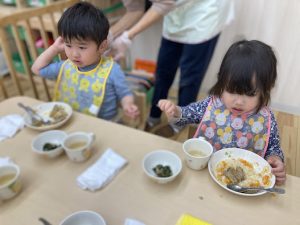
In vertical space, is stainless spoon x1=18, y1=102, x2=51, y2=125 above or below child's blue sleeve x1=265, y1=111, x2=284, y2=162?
above

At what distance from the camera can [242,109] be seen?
Result: 824mm

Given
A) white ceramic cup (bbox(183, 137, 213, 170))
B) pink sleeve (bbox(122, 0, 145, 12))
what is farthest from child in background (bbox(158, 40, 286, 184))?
pink sleeve (bbox(122, 0, 145, 12))

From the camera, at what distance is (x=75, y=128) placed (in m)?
1.00

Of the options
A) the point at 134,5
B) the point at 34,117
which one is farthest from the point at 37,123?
the point at 134,5

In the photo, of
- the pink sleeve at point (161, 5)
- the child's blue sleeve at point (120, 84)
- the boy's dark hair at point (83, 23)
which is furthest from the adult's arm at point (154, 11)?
the boy's dark hair at point (83, 23)

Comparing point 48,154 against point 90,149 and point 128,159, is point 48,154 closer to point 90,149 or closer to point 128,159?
point 90,149

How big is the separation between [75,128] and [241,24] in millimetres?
1430

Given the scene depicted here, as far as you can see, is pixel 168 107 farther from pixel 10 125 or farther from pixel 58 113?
pixel 10 125

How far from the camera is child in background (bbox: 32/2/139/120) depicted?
1.77 ft

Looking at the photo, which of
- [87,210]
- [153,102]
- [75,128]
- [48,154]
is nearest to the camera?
[87,210]

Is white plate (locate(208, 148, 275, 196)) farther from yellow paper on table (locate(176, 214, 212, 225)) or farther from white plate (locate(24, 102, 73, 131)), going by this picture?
white plate (locate(24, 102, 73, 131))

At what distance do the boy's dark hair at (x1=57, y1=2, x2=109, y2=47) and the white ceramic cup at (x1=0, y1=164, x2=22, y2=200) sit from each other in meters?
0.44

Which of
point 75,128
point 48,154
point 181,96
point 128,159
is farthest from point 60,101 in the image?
point 181,96

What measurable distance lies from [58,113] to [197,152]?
1.88ft
